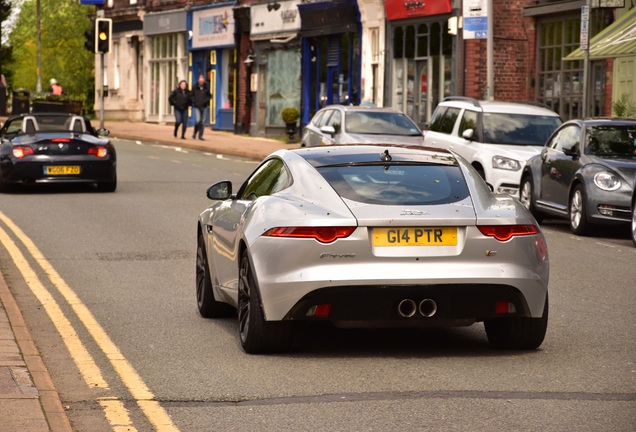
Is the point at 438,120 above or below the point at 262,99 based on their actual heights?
above

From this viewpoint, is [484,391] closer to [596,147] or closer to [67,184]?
[596,147]

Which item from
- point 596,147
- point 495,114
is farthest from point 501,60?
point 596,147

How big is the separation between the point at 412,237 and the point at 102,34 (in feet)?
109

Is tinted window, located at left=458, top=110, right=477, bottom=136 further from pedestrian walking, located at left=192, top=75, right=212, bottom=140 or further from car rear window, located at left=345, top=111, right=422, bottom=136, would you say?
pedestrian walking, located at left=192, top=75, right=212, bottom=140

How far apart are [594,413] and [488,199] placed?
6.77 feet

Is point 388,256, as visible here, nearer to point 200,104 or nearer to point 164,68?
point 200,104

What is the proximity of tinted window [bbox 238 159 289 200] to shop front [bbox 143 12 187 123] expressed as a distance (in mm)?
47806

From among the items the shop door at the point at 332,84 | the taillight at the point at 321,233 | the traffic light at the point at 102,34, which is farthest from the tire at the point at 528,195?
the shop door at the point at 332,84

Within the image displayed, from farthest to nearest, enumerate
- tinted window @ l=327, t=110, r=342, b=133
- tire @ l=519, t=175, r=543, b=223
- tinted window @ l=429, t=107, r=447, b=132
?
1. tinted window @ l=327, t=110, r=342, b=133
2. tinted window @ l=429, t=107, r=447, b=132
3. tire @ l=519, t=175, r=543, b=223

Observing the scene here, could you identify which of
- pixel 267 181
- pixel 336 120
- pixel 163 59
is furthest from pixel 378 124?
pixel 163 59

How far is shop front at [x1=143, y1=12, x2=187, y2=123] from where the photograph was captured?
57.3m

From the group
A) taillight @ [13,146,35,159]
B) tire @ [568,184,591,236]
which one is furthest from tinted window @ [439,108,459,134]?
taillight @ [13,146,35,159]

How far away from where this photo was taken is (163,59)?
59.5 m

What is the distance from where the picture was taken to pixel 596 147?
17734 millimetres
